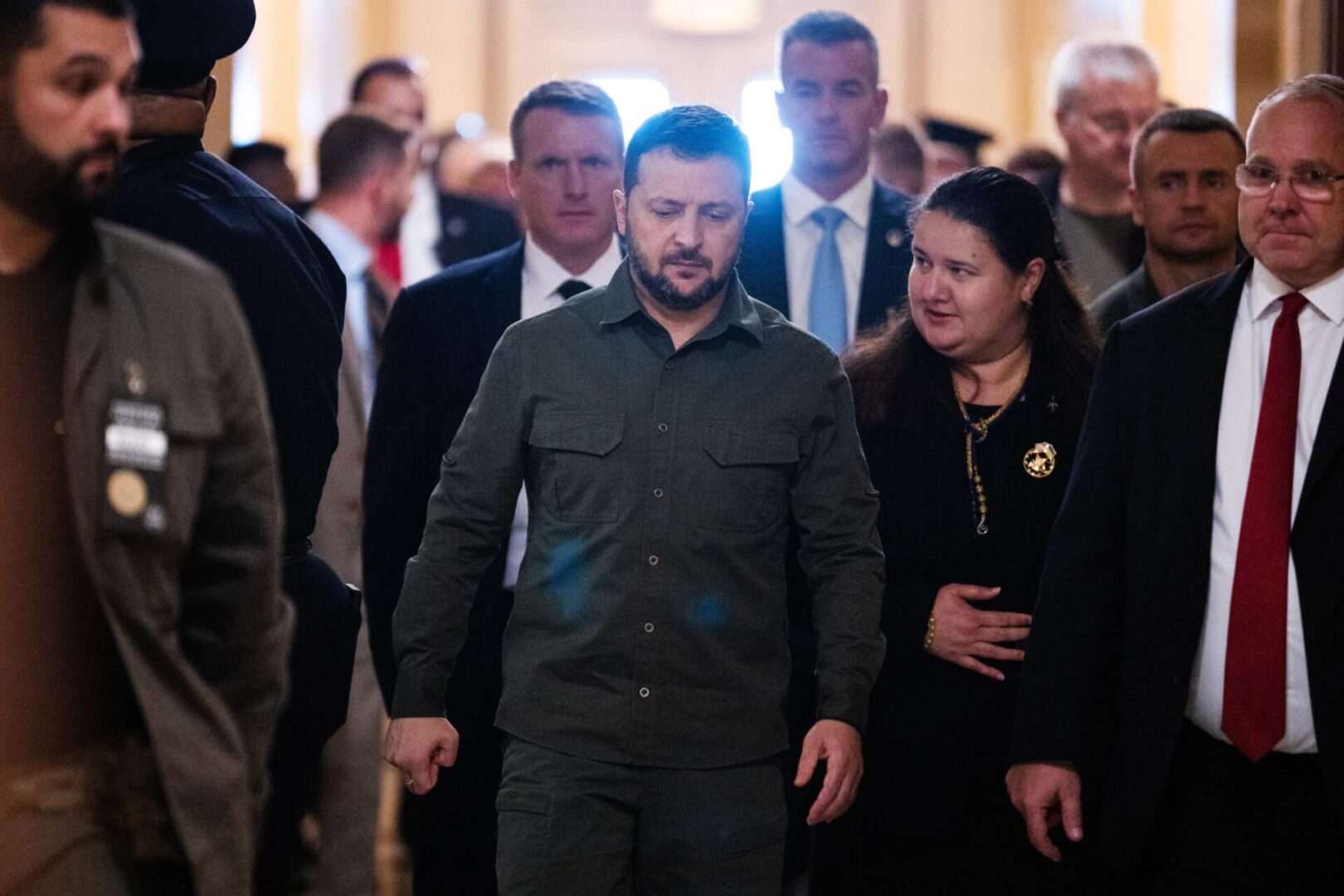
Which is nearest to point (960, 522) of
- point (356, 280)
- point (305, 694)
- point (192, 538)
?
point (305, 694)

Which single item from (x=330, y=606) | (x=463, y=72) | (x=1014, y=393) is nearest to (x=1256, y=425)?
(x=1014, y=393)

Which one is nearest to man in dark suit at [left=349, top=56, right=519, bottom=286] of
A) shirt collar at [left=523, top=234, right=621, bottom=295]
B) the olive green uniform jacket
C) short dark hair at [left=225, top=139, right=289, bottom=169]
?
short dark hair at [left=225, top=139, right=289, bottom=169]

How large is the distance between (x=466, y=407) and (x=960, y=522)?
93cm

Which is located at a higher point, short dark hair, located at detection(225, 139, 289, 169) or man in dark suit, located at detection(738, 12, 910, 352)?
short dark hair, located at detection(225, 139, 289, 169)

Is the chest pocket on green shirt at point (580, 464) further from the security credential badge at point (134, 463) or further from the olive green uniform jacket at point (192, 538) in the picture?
the security credential badge at point (134, 463)

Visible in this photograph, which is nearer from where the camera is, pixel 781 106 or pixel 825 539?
pixel 825 539

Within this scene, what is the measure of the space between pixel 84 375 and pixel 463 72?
11898 mm

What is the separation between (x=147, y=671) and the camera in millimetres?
2143

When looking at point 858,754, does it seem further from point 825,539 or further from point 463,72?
point 463,72

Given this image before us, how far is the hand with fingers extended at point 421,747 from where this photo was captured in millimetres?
2994

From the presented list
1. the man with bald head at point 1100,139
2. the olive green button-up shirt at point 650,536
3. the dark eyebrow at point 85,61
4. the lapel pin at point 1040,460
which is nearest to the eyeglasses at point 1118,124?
the man with bald head at point 1100,139

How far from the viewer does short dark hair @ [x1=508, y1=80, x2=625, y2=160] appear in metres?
4.03

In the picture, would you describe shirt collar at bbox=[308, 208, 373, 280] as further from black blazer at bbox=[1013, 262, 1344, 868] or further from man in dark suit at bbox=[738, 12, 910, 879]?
black blazer at bbox=[1013, 262, 1344, 868]

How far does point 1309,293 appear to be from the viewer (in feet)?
9.87
